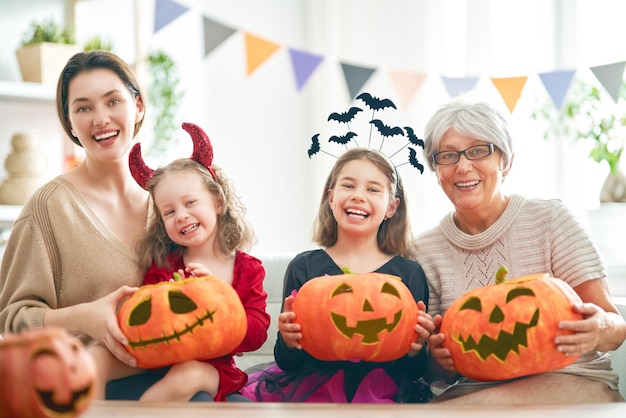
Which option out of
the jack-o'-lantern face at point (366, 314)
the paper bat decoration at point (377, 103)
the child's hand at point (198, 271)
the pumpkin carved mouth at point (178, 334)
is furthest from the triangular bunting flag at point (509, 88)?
the pumpkin carved mouth at point (178, 334)

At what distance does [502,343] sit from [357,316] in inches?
10.6

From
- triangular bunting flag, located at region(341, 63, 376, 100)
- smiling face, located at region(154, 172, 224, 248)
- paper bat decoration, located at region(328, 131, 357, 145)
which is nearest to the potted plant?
triangular bunting flag, located at region(341, 63, 376, 100)

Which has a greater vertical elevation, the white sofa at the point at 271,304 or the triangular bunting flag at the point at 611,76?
the triangular bunting flag at the point at 611,76

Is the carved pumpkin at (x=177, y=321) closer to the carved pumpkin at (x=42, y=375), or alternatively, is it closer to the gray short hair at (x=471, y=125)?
the carved pumpkin at (x=42, y=375)

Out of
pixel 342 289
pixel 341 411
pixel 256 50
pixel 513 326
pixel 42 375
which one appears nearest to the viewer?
pixel 42 375

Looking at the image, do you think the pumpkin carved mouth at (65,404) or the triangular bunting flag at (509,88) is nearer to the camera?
the pumpkin carved mouth at (65,404)

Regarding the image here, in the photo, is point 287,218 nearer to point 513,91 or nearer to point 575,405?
point 513,91

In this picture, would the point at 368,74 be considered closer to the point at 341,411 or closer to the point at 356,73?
the point at 356,73

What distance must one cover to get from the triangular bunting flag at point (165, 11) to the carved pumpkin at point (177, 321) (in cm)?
105

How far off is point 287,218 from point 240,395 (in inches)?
82.2

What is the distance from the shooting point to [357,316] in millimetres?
1424

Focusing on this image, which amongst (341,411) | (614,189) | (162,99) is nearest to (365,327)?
(341,411)

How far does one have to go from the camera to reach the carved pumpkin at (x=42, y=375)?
753 millimetres

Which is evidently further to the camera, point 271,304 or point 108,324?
point 271,304
